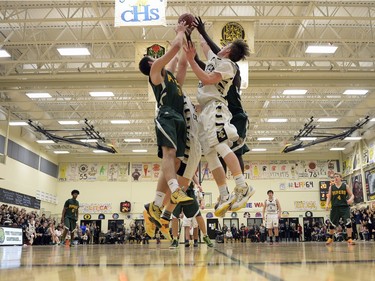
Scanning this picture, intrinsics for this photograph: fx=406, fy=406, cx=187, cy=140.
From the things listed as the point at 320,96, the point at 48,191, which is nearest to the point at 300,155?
the point at 320,96

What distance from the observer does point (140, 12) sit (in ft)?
26.6

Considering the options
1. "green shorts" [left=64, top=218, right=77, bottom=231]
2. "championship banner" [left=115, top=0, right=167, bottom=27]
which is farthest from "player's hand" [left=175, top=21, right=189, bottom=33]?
"green shorts" [left=64, top=218, right=77, bottom=231]

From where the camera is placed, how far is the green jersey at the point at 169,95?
3.88 metres

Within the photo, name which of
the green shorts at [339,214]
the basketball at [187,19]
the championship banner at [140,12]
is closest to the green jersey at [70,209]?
the championship banner at [140,12]

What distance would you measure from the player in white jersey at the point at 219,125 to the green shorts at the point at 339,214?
579 centimetres

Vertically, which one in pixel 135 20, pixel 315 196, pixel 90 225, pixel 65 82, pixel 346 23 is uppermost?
pixel 346 23

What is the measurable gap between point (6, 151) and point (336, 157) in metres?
22.7

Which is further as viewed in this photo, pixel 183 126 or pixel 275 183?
pixel 275 183

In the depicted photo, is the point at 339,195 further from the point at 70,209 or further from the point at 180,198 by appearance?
the point at 70,209

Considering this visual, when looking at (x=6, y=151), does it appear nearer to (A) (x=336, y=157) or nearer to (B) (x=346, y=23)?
(B) (x=346, y=23)

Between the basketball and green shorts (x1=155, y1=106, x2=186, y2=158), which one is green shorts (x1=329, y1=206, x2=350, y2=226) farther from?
the basketball

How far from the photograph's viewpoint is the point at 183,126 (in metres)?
3.76

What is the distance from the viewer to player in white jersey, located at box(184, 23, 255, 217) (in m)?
3.80

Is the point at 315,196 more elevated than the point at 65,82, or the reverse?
the point at 65,82
